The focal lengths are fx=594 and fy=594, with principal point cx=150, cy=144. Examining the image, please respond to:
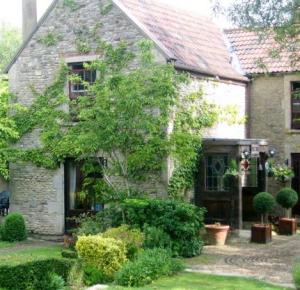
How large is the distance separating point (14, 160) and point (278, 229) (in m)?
9.06

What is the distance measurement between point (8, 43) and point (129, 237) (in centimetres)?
4473

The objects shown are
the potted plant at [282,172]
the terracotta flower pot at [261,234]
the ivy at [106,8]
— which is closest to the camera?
the terracotta flower pot at [261,234]

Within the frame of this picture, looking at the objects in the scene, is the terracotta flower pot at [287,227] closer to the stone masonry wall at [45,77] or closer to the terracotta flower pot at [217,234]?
the terracotta flower pot at [217,234]

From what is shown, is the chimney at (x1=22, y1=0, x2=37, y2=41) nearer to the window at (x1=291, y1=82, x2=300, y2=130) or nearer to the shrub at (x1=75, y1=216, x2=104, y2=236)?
the shrub at (x1=75, y1=216, x2=104, y2=236)

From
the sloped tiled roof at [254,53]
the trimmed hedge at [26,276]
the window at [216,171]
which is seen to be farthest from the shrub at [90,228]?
the sloped tiled roof at [254,53]

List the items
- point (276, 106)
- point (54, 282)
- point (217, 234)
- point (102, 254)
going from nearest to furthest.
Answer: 1. point (54, 282)
2. point (102, 254)
3. point (217, 234)
4. point (276, 106)

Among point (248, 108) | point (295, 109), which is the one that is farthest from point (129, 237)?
point (295, 109)

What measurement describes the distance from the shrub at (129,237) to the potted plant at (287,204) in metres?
6.18

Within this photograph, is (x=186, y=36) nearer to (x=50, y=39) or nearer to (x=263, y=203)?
(x=50, y=39)

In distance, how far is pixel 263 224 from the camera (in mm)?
17781

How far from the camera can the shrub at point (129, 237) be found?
45.5 ft

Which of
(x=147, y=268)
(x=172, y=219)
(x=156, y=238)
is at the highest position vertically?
(x=172, y=219)

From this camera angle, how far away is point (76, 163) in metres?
19.7

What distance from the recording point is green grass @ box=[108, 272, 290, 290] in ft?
37.6
